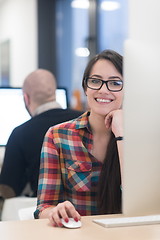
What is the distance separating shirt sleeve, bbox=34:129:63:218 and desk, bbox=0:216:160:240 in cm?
40

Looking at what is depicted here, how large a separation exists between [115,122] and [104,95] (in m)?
0.13

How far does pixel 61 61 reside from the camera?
5797 mm

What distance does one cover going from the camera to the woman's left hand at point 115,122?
58.4 inches

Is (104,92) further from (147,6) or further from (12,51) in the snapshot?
(12,51)

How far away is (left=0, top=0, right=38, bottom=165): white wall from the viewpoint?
597cm

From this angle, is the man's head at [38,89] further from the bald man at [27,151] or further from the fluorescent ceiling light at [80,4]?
the fluorescent ceiling light at [80,4]

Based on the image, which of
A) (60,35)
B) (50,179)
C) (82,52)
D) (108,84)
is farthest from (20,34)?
(50,179)

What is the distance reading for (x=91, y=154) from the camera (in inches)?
61.7

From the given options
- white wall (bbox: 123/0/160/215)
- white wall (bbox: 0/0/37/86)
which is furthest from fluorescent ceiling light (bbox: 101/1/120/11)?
white wall (bbox: 123/0/160/215)

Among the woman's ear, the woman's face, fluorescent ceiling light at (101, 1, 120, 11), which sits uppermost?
fluorescent ceiling light at (101, 1, 120, 11)

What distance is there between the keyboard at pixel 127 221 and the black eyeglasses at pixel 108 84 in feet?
1.88

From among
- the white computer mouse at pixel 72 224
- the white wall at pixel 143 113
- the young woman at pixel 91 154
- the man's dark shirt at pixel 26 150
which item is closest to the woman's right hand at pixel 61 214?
the white computer mouse at pixel 72 224

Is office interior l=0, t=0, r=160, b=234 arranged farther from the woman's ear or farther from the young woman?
the young woman

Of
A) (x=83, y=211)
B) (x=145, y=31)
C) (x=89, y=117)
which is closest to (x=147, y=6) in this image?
(x=145, y=31)
